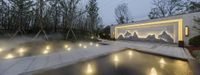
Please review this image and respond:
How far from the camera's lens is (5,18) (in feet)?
56.4

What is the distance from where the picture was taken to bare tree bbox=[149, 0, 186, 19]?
85.8ft

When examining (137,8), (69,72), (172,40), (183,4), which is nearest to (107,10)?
(137,8)

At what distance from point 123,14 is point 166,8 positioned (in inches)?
380

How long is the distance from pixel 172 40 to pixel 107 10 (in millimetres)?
36145

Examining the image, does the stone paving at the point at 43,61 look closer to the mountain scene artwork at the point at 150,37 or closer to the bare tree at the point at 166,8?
the mountain scene artwork at the point at 150,37

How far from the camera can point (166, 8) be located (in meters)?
28.2

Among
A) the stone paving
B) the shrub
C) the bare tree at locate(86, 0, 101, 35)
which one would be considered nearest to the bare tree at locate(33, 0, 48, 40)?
the bare tree at locate(86, 0, 101, 35)

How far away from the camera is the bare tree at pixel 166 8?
26.1 metres

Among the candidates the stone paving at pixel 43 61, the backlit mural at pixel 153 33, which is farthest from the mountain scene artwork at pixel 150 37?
the stone paving at pixel 43 61

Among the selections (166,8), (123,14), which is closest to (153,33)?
(166,8)

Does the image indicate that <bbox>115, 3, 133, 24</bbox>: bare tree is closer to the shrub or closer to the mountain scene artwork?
the mountain scene artwork

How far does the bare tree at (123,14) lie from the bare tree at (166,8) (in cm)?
693

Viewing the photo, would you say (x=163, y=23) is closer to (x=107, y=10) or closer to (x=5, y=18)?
(x=5, y=18)

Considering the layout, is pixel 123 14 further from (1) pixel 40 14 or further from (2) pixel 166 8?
(1) pixel 40 14
